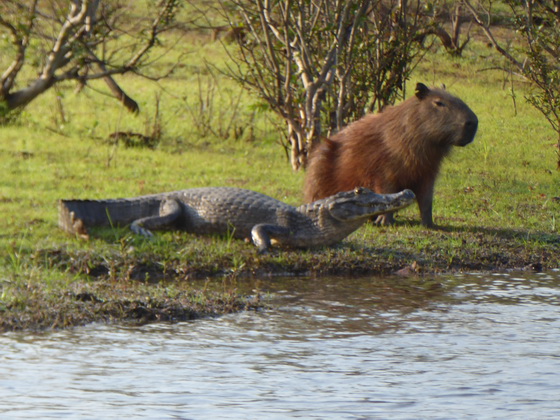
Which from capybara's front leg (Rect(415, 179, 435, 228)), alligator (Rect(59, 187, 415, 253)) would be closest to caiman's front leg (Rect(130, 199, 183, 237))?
alligator (Rect(59, 187, 415, 253))

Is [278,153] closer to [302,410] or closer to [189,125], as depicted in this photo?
[189,125]

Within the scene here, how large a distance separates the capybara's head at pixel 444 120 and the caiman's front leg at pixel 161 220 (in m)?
2.41

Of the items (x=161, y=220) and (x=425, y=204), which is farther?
(x=425, y=204)

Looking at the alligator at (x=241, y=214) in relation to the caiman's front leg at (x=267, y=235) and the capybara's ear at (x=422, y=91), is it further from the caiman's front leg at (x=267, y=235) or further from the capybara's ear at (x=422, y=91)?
the capybara's ear at (x=422, y=91)

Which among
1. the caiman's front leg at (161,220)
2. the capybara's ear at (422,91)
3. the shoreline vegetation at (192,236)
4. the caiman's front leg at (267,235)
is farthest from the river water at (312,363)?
the capybara's ear at (422,91)

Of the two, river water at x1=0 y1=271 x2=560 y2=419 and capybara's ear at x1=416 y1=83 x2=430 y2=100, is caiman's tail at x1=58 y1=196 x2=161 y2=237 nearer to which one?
river water at x1=0 y1=271 x2=560 y2=419

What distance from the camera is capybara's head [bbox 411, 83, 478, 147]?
28.3ft

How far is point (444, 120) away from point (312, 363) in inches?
171

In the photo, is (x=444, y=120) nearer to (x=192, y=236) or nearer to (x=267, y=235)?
(x=267, y=235)

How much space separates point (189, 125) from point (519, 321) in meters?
9.84

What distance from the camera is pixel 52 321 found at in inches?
213

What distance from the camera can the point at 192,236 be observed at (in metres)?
7.76

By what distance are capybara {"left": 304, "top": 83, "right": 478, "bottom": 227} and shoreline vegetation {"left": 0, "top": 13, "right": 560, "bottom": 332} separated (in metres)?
0.44

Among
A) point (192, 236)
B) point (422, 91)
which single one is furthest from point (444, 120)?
point (192, 236)
